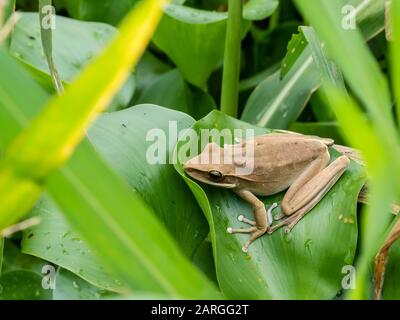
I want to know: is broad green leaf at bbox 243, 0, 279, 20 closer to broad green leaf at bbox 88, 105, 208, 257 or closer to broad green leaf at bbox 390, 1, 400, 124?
broad green leaf at bbox 88, 105, 208, 257

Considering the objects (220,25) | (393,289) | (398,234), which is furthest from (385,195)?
(220,25)

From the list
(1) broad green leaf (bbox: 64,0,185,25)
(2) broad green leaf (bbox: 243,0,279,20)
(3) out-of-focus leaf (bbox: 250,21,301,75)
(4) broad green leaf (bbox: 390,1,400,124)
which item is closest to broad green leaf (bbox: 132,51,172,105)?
(1) broad green leaf (bbox: 64,0,185,25)

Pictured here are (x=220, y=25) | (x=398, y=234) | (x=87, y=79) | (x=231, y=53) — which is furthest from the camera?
(x=220, y=25)

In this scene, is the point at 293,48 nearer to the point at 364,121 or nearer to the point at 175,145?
the point at 175,145

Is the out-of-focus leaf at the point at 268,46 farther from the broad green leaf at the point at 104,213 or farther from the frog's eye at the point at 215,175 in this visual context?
the broad green leaf at the point at 104,213

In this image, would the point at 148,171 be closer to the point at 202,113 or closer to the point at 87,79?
the point at 202,113

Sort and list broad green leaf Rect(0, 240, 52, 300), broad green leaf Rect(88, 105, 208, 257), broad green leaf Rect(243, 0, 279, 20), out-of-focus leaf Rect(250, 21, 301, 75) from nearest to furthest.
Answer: broad green leaf Rect(88, 105, 208, 257), broad green leaf Rect(0, 240, 52, 300), broad green leaf Rect(243, 0, 279, 20), out-of-focus leaf Rect(250, 21, 301, 75)
